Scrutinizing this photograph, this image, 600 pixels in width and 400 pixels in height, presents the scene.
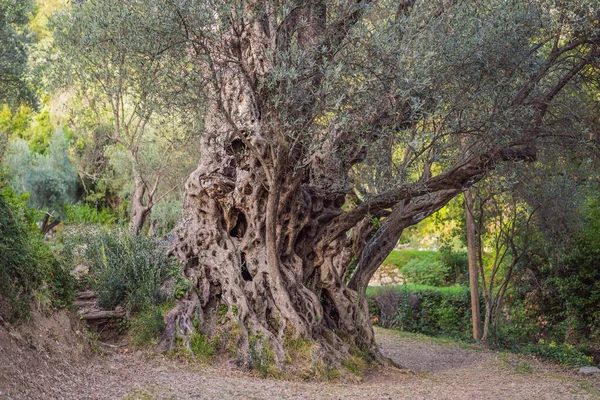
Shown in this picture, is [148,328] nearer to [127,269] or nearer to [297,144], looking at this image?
[127,269]

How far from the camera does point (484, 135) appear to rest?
1010cm

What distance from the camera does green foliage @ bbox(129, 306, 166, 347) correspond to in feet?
29.6

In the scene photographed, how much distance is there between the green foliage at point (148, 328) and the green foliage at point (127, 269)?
11.3 inches

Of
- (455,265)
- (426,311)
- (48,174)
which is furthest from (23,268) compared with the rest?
(48,174)

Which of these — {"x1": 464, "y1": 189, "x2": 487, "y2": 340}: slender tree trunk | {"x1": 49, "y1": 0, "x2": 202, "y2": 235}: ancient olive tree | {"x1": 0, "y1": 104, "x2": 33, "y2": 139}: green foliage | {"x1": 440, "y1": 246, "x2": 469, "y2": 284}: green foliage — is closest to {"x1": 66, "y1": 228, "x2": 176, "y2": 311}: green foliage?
{"x1": 49, "y1": 0, "x2": 202, "y2": 235}: ancient olive tree

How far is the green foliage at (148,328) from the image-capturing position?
29.6 feet

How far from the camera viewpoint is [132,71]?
1223 centimetres

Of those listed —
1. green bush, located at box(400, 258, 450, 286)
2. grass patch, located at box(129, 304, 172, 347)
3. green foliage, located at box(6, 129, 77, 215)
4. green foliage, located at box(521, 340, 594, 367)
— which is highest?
green foliage, located at box(6, 129, 77, 215)

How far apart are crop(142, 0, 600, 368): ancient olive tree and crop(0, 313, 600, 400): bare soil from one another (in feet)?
2.20

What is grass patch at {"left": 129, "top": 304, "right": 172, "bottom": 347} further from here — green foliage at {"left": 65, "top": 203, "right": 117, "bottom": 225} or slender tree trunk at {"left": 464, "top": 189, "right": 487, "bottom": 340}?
green foliage at {"left": 65, "top": 203, "right": 117, "bottom": 225}

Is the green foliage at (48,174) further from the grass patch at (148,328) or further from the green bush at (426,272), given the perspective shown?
the grass patch at (148,328)

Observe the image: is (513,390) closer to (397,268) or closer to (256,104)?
(256,104)

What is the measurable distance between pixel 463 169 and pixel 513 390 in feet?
11.6

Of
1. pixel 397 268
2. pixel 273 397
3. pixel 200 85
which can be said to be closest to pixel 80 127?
pixel 397 268
